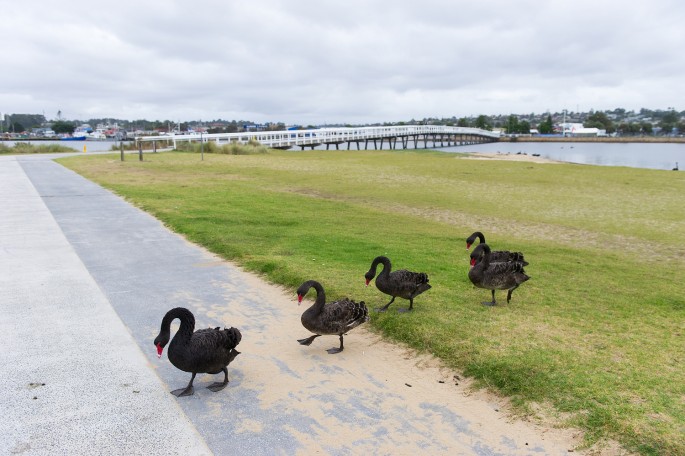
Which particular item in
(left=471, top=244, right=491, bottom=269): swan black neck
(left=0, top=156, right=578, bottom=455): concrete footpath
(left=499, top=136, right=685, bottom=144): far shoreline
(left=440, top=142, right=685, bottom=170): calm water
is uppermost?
(left=499, top=136, right=685, bottom=144): far shoreline

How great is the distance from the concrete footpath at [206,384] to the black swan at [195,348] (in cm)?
24

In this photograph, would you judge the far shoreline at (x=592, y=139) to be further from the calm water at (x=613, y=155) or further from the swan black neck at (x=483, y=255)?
the swan black neck at (x=483, y=255)

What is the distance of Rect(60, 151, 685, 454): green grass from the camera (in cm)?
529

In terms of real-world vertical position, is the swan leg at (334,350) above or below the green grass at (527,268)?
below

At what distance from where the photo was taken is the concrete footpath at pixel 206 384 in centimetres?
446

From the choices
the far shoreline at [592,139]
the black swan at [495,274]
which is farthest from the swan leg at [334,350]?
the far shoreline at [592,139]

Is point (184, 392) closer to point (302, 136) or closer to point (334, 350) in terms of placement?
point (334, 350)

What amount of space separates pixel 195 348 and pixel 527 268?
721cm

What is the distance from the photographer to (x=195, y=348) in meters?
5.25

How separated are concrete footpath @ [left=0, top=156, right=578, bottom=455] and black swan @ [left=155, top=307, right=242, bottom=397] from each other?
24 cm

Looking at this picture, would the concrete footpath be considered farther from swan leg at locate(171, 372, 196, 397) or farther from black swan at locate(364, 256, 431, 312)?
black swan at locate(364, 256, 431, 312)

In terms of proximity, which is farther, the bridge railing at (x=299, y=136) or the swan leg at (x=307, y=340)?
the bridge railing at (x=299, y=136)

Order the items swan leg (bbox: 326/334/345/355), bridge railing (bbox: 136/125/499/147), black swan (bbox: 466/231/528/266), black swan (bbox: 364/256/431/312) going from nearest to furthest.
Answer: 1. swan leg (bbox: 326/334/345/355)
2. black swan (bbox: 364/256/431/312)
3. black swan (bbox: 466/231/528/266)
4. bridge railing (bbox: 136/125/499/147)

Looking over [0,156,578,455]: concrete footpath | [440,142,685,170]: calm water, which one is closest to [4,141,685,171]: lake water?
[440,142,685,170]: calm water
